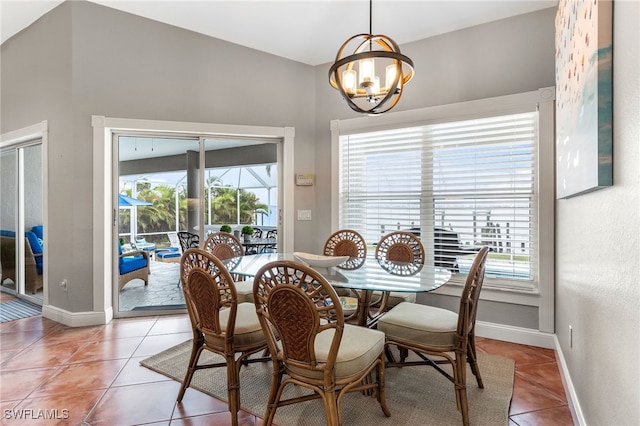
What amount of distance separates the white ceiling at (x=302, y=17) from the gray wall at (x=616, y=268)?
88.7 inches

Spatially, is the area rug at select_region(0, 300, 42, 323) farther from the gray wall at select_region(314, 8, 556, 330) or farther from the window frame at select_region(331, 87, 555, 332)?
the window frame at select_region(331, 87, 555, 332)

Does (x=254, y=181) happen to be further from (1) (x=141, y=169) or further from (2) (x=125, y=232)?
(2) (x=125, y=232)

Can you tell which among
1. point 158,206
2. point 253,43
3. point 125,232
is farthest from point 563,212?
point 125,232

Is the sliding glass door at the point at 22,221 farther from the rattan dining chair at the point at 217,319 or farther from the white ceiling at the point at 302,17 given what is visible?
the rattan dining chair at the point at 217,319

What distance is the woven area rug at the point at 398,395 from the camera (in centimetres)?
201

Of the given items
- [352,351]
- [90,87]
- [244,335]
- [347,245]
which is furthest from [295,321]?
[90,87]

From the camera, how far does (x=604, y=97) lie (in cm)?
131

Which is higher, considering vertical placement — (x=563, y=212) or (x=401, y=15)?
(x=401, y=15)

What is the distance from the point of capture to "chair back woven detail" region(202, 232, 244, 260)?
3344 millimetres

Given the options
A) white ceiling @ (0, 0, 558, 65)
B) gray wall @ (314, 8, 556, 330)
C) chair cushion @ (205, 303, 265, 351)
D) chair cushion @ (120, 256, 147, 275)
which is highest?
white ceiling @ (0, 0, 558, 65)

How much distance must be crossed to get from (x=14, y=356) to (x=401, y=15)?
4.60 meters

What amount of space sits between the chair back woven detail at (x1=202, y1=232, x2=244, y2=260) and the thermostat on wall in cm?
125

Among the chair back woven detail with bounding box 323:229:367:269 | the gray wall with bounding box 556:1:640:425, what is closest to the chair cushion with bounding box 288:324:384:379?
the gray wall with bounding box 556:1:640:425

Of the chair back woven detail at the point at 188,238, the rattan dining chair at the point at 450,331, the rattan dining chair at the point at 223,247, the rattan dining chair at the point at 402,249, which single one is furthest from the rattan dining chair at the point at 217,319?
the chair back woven detail at the point at 188,238
